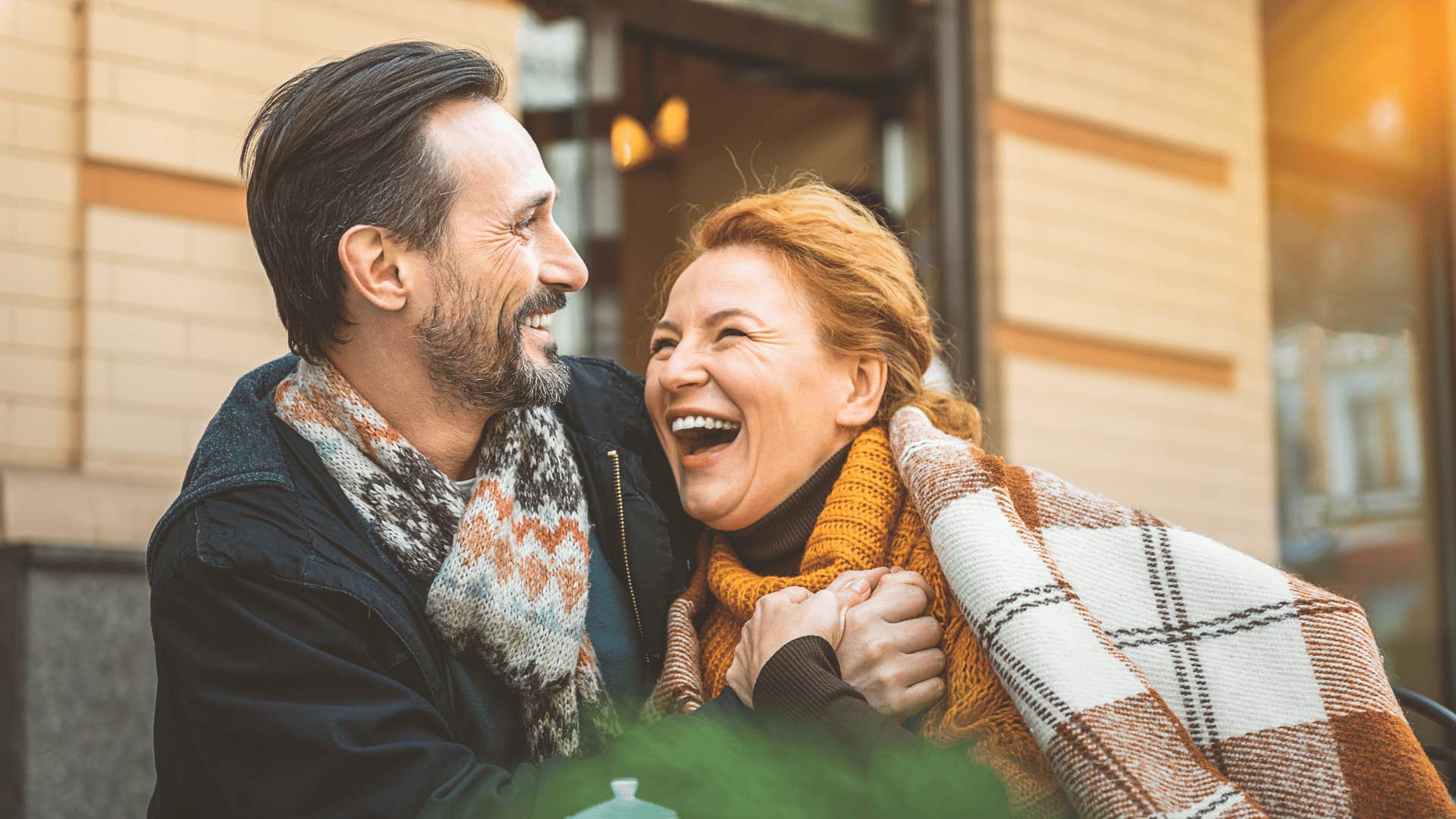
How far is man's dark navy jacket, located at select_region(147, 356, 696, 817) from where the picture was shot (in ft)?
6.97

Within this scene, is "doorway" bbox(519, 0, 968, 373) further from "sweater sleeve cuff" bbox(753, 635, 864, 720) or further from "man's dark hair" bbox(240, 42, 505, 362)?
"sweater sleeve cuff" bbox(753, 635, 864, 720)

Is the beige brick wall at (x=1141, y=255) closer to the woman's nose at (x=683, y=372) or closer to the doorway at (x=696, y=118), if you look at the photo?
the doorway at (x=696, y=118)

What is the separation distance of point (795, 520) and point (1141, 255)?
3856 millimetres

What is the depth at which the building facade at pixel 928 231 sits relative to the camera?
13.5 ft

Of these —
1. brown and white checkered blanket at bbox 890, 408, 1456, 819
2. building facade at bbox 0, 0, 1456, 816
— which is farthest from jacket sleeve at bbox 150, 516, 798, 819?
building facade at bbox 0, 0, 1456, 816

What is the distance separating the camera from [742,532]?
286 cm

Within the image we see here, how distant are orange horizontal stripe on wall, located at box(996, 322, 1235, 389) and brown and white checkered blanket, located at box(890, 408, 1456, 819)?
3476 mm

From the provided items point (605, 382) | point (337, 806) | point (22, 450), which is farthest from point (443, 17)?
point (337, 806)

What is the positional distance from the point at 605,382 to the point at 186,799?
3.80 feet

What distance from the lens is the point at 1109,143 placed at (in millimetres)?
6254

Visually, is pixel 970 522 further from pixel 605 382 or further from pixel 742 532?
pixel 605 382

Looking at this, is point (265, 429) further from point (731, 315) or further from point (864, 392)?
point (864, 392)

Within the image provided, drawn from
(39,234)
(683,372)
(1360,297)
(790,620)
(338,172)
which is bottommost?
(790,620)

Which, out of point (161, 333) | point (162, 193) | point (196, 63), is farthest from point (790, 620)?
point (196, 63)
